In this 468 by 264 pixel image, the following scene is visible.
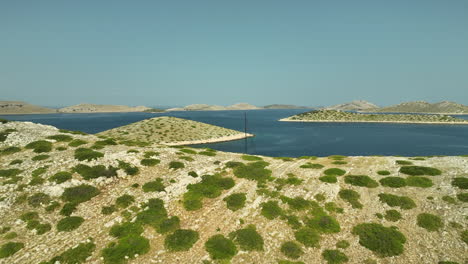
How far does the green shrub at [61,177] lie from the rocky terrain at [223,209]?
14 centimetres

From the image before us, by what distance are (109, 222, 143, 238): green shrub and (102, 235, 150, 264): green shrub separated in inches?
21.4

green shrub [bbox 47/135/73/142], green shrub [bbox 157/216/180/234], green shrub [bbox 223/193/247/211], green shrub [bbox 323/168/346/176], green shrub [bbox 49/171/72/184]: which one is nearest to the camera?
green shrub [bbox 157/216/180/234]

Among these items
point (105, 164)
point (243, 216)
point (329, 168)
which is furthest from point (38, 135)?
point (329, 168)

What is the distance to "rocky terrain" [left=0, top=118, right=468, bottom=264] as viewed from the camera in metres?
17.6

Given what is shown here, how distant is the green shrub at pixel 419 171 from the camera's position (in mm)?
26859

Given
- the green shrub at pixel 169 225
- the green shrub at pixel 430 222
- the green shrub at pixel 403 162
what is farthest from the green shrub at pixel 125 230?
the green shrub at pixel 403 162

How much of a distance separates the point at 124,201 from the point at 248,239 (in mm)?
13622

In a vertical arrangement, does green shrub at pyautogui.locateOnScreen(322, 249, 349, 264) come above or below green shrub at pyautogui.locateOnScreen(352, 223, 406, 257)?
below

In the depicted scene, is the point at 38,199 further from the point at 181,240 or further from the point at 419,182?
the point at 419,182

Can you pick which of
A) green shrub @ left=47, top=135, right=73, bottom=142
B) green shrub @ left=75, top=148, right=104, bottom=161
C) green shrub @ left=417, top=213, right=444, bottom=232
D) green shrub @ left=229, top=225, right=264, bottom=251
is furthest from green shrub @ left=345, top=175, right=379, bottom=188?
green shrub @ left=47, top=135, right=73, bottom=142

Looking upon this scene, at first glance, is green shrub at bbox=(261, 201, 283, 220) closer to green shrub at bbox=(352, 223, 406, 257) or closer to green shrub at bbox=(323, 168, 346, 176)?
green shrub at bbox=(352, 223, 406, 257)

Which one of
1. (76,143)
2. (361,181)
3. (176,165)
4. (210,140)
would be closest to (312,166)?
(361,181)

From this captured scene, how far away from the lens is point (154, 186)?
2642 centimetres

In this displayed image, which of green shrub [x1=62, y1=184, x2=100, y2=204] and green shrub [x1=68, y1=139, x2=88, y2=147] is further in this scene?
green shrub [x1=68, y1=139, x2=88, y2=147]
